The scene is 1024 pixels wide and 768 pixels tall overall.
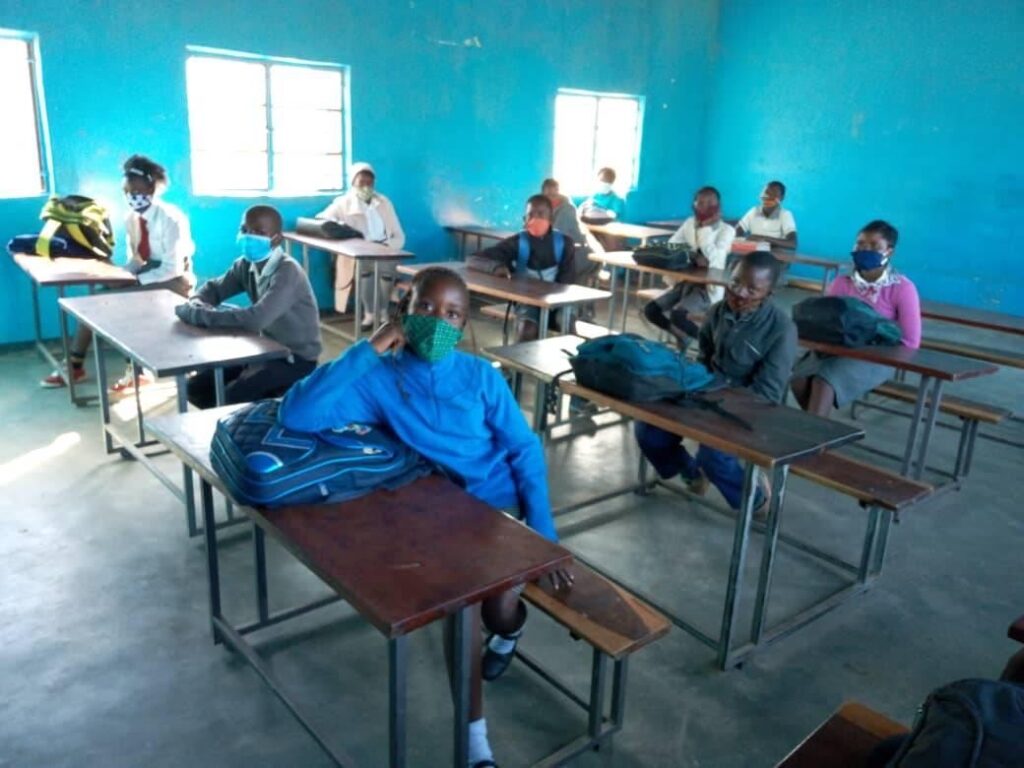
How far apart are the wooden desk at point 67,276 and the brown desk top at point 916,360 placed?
3.74 metres

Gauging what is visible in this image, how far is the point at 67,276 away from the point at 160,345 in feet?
6.27

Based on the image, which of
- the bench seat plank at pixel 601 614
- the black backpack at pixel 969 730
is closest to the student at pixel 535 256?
the bench seat plank at pixel 601 614

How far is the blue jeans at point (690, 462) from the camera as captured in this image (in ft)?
10.1

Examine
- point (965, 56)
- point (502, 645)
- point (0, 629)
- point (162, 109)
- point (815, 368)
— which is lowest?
point (0, 629)

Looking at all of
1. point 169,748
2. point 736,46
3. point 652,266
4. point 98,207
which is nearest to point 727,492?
point 169,748

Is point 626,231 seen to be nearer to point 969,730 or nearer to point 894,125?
point 894,125

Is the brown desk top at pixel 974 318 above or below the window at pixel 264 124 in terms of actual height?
below

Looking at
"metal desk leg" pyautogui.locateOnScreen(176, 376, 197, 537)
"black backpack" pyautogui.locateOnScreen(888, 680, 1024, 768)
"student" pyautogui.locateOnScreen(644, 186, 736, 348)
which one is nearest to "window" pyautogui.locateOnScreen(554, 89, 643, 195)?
"student" pyautogui.locateOnScreen(644, 186, 736, 348)

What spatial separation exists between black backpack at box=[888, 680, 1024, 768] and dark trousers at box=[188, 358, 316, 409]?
2878 mm

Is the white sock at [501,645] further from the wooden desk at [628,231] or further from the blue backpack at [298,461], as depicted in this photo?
the wooden desk at [628,231]

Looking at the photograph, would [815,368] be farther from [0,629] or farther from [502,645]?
[0,629]

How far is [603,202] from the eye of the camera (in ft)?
29.9

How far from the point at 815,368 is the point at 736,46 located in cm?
725

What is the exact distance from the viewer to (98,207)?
5340 millimetres
